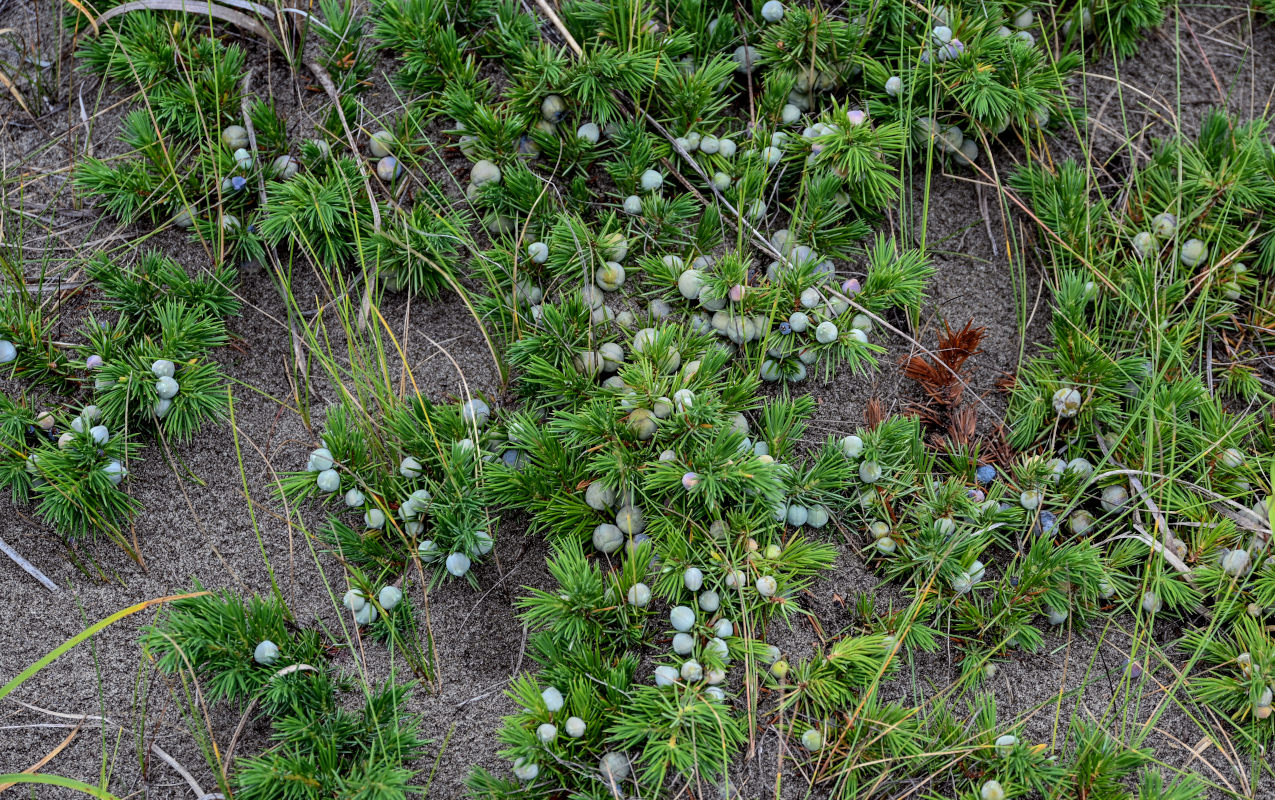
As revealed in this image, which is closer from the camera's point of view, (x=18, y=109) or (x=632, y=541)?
(x=632, y=541)

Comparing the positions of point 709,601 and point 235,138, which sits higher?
point 235,138

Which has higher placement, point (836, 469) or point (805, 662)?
point (836, 469)

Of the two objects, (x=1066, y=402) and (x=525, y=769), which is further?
(x=1066, y=402)

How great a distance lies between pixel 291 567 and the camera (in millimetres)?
2502

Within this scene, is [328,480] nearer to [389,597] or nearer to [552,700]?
[389,597]

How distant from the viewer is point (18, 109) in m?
2.97

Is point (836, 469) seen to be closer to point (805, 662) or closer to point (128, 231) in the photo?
point (805, 662)

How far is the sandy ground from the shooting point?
7.61ft

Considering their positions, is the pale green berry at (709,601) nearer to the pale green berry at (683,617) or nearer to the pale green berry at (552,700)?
the pale green berry at (683,617)

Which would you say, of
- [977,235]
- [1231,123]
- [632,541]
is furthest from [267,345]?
[1231,123]

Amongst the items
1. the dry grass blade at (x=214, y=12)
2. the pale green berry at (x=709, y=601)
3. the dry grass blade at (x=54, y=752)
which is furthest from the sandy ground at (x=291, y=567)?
the pale green berry at (x=709, y=601)

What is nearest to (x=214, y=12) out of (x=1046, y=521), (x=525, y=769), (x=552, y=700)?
(x=552, y=700)

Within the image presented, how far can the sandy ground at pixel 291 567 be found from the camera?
7.61ft

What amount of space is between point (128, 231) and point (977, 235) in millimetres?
2572
